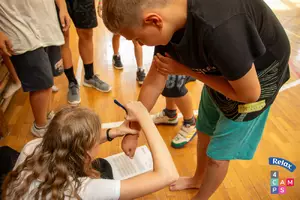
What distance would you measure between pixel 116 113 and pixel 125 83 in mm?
370

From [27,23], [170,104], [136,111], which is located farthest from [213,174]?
[27,23]

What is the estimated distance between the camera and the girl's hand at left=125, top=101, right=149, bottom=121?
2.89ft

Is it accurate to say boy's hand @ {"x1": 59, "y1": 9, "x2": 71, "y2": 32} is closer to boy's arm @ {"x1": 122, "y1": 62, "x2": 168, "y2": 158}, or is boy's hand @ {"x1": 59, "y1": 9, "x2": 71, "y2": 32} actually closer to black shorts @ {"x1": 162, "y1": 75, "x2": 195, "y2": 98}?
black shorts @ {"x1": 162, "y1": 75, "x2": 195, "y2": 98}

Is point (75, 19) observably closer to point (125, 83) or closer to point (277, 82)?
point (125, 83)

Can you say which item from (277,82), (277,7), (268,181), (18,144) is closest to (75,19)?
(18,144)

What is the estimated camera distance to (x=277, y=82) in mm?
879

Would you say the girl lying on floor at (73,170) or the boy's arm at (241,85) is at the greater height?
the boy's arm at (241,85)

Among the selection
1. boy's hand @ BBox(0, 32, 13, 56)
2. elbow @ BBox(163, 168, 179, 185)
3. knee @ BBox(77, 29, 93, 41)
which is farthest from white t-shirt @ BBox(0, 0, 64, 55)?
elbow @ BBox(163, 168, 179, 185)

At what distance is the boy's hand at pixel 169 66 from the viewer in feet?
2.77

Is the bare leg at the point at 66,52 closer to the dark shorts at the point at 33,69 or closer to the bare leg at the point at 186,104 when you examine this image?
the dark shorts at the point at 33,69

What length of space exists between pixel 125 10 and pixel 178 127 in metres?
1.20

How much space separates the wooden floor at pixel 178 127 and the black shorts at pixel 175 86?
33cm

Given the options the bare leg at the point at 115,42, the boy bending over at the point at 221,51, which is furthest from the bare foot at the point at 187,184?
the bare leg at the point at 115,42

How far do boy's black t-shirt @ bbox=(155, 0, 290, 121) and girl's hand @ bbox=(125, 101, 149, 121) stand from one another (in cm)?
19
